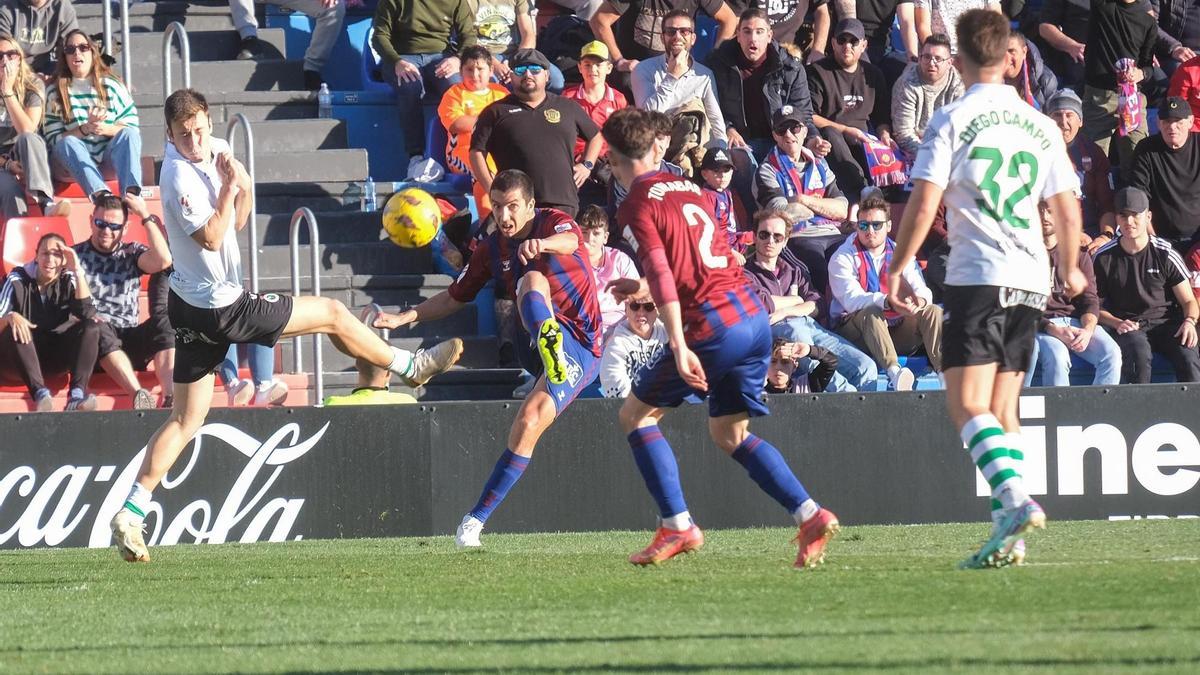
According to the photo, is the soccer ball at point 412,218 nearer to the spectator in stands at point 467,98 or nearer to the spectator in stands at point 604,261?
the spectator in stands at point 467,98

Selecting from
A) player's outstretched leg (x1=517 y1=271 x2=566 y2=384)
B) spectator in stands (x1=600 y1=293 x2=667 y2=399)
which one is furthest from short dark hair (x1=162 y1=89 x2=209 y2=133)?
spectator in stands (x1=600 y1=293 x2=667 y2=399)

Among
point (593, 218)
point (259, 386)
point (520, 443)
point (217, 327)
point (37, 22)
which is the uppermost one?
point (37, 22)

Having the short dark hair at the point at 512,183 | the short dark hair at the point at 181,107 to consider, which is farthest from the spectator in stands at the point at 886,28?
the short dark hair at the point at 181,107

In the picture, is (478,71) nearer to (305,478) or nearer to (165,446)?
(305,478)

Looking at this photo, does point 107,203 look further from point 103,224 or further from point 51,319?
point 51,319

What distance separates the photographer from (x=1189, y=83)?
52.4ft

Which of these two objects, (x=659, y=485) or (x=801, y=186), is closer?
(x=659, y=485)

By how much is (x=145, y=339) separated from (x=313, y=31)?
465 centimetres

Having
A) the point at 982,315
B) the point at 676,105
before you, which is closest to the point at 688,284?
the point at 982,315

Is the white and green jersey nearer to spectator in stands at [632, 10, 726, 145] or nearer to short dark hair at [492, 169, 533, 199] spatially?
short dark hair at [492, 169, 533, 199]

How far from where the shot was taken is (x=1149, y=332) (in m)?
13.9

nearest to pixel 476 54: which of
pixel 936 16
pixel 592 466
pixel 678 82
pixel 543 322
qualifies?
pixel 678 82

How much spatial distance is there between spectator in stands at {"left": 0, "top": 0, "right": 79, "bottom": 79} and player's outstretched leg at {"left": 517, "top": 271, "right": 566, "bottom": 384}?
7.40 metres

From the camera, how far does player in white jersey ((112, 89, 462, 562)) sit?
886 centimetres
